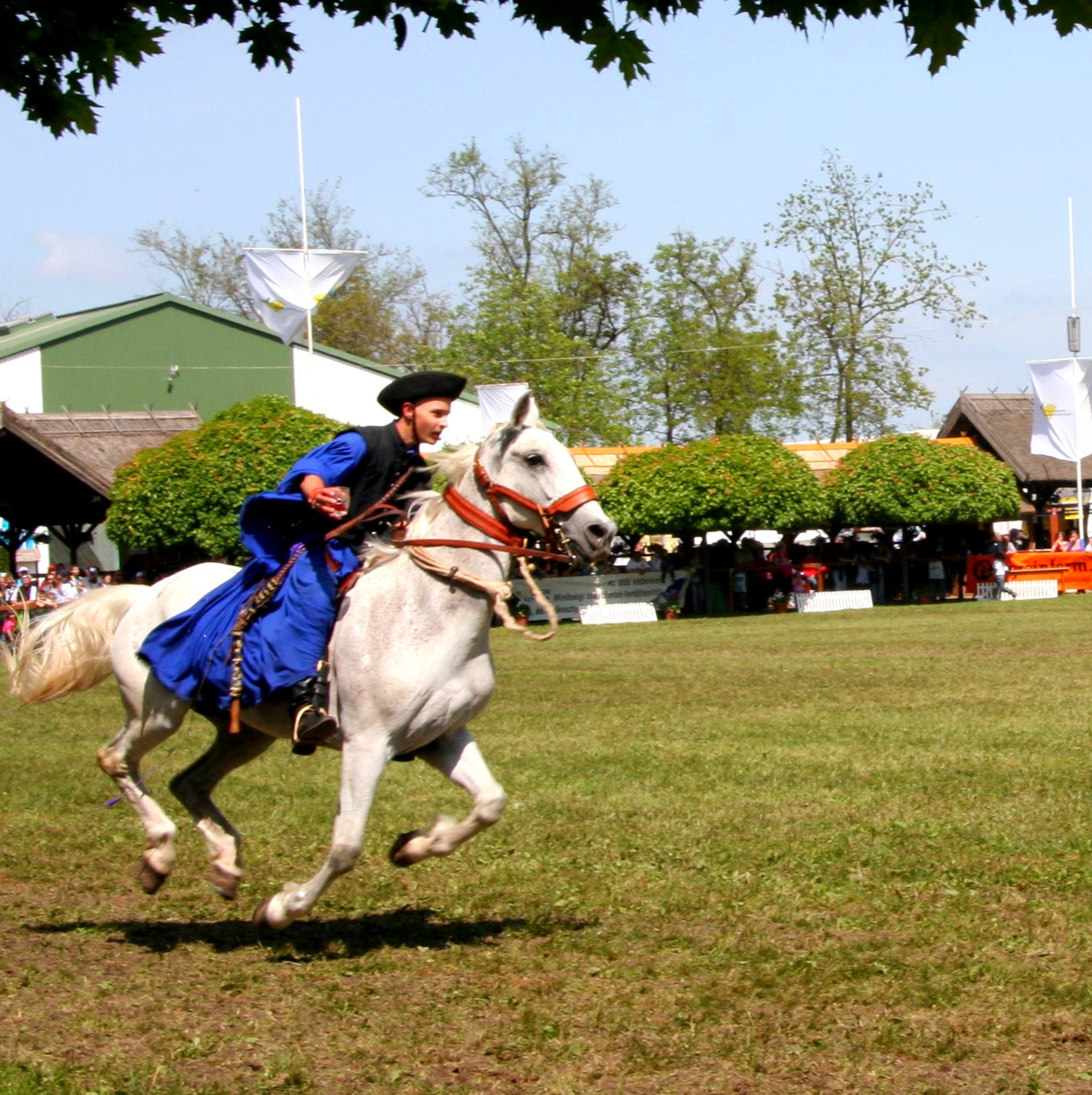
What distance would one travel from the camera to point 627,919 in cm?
730

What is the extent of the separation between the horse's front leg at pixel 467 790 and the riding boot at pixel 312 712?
19.4 inches

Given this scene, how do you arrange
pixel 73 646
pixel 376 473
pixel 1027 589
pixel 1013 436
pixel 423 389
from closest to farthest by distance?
pixel 423 389, pixel 376 473, pixel 73 646, pixel 1027 589, pixel 1013 436

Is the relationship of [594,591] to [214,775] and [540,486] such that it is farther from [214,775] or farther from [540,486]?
[540,486]

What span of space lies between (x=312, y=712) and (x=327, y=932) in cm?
113

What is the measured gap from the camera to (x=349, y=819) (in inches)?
266

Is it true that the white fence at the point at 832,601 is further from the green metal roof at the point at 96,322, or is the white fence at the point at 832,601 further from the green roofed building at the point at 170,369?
the green metal roof at the point at 96,322

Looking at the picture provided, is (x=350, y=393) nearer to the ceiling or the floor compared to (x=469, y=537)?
nearer to the ceiling

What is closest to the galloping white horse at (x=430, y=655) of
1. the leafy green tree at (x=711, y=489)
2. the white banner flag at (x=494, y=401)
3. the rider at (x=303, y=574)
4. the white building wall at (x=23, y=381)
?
the rider at (x=303, y=574)

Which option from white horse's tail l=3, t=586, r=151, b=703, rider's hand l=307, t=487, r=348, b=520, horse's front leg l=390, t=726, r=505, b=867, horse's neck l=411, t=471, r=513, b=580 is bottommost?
horse's front leg l=390, t=726, r=505, b=867

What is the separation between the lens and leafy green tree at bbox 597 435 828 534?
1474 inches

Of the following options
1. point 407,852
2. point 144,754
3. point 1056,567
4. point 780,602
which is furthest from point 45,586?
point 407,852

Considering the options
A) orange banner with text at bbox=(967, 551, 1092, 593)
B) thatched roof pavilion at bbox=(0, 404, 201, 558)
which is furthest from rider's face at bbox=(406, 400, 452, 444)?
orange banner with text at bbox=(967, 551, 1092, 593)

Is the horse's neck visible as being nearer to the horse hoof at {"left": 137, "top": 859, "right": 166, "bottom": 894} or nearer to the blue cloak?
the blue cloak

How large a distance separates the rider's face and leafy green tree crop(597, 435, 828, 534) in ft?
98.7
